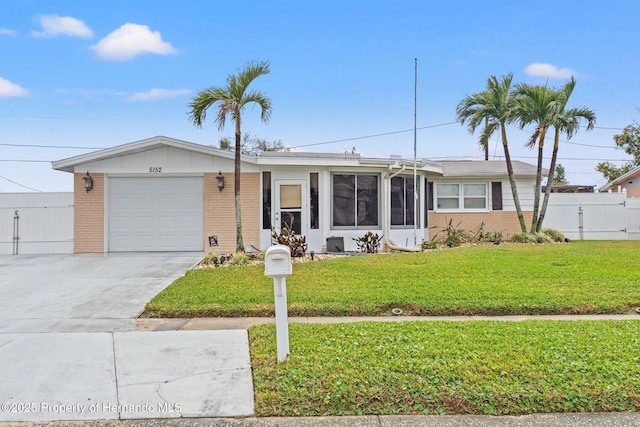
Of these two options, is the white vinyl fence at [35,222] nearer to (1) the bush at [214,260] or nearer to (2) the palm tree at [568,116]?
(1) the bush at [214,260]

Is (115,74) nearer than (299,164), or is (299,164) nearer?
(299,164)

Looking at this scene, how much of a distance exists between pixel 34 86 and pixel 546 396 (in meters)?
21.1

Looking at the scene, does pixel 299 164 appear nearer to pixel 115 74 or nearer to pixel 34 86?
pixel 115 74

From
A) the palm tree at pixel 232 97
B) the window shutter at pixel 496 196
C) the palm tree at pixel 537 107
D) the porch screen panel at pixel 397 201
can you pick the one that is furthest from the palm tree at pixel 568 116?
the palm tree at pixel 232 97

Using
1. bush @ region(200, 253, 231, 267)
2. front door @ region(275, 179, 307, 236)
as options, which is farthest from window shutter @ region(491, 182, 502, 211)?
bush @ region(200, 253, 231, 267)

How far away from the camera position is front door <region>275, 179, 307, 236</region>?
39.5 ft

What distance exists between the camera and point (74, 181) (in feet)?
38.8

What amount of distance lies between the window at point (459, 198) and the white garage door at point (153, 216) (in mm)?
9071

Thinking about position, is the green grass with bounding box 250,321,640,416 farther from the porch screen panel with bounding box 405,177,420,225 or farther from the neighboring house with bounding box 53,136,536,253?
the porch screen panel with bounding box 405,177,420,225

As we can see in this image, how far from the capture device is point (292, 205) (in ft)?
39.8

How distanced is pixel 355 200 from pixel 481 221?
243 inches

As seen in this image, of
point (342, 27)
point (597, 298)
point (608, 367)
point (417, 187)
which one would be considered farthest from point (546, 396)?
point (342, 27)

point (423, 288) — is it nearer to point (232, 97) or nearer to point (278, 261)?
point (278, 261)

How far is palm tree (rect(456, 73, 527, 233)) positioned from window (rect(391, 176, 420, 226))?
130 inches
